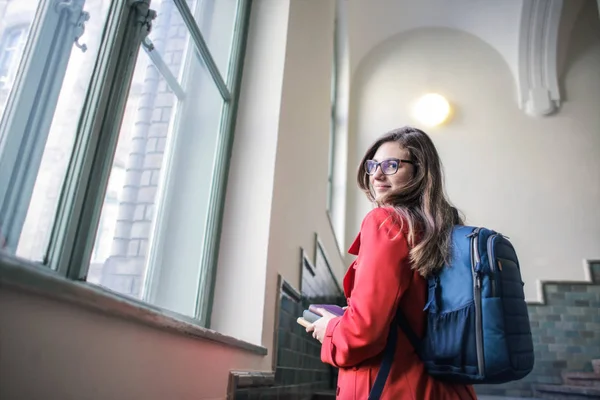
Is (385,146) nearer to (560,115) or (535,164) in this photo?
(535,164)

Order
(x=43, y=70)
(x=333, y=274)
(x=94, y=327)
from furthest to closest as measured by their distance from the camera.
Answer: (x=333, y=274) → (x=43, y=70) → (x=94, y=327)

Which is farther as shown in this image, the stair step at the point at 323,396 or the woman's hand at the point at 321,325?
the stair step at the point at 323,396

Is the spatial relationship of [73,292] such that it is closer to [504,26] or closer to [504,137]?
[504,137]

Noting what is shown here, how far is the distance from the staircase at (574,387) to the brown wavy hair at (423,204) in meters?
3.25

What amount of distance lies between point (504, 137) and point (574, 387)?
7.75ft

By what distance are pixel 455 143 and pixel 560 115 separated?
106 centimetres

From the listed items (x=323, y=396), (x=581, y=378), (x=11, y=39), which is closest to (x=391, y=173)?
(x=11, y=39)

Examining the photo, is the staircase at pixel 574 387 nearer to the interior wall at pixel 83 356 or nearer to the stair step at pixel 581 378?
the stair step at pixel 581 378

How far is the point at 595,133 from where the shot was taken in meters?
4.47

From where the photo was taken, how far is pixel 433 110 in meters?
4.79

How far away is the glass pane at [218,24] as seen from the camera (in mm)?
1543

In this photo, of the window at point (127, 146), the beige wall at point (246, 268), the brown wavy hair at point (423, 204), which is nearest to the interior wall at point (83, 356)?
the beige wall at point (246, 268)

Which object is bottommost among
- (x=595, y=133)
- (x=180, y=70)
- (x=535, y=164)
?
(x=180, y=70)

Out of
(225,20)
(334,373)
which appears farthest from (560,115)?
(225,20)
